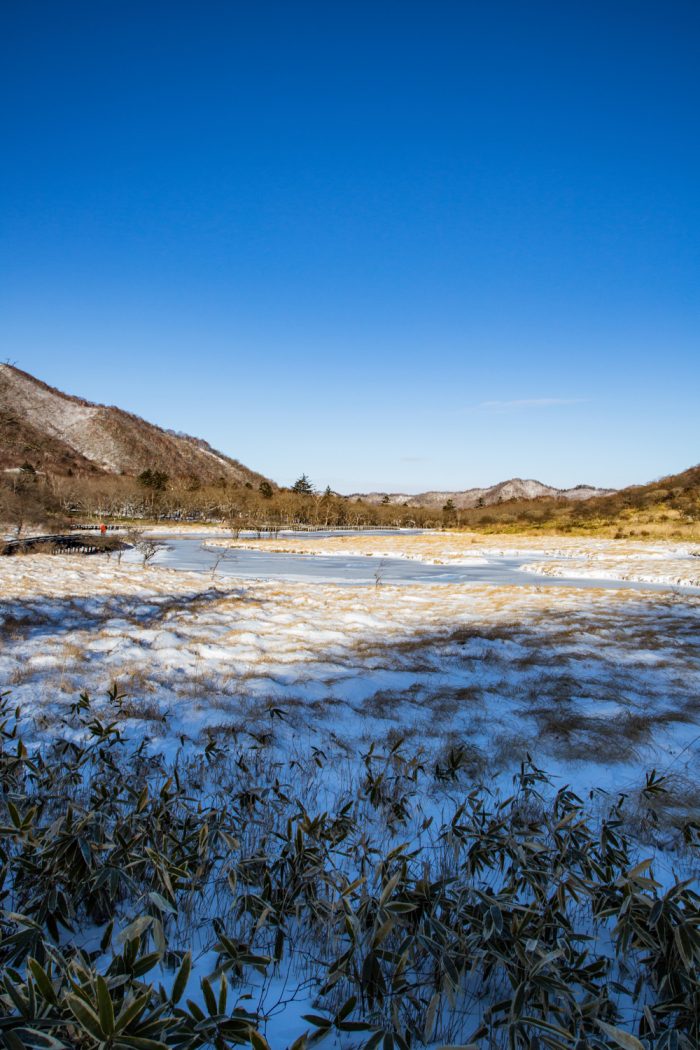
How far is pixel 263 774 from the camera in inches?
162

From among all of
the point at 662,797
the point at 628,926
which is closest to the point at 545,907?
the point at 628,926

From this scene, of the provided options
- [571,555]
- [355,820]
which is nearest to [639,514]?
[571,555]

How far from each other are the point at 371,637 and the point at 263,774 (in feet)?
17.9

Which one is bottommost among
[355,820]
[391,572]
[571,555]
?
[391,572]

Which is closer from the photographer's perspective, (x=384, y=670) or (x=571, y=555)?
(x=384, y=670)

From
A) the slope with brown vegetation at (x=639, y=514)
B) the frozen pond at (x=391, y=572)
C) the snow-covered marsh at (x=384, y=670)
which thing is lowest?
the frozen pond at (x=391, y=572)

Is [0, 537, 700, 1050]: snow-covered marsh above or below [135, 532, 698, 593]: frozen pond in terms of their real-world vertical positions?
above

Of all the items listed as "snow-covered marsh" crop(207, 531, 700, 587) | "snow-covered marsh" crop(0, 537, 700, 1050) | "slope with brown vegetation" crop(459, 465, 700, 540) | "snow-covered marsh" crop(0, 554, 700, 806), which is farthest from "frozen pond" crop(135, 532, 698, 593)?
"slope with brown vegetation" crop(459, 465, 700, 540)

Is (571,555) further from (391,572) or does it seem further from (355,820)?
(355,820)

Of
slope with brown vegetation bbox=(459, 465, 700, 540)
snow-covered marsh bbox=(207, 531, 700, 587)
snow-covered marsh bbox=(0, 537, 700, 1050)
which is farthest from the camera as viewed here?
slope with brown vegetation bbox=(459, 465, 700, 540)

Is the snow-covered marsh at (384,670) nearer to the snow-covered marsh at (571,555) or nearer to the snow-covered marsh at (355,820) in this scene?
the snow-covered marsh at (355,820)

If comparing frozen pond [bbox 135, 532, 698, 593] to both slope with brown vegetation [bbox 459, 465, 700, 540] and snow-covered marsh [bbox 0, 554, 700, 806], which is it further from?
slope with brown vegetation [bbox 459, 465, 700, 540]

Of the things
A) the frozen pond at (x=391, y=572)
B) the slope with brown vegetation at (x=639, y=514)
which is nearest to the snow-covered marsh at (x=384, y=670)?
the frozen pond at (x=391, y=572)

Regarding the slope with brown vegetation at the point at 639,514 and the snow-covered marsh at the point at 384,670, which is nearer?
the snow-covered marsh at the point at 384,670
